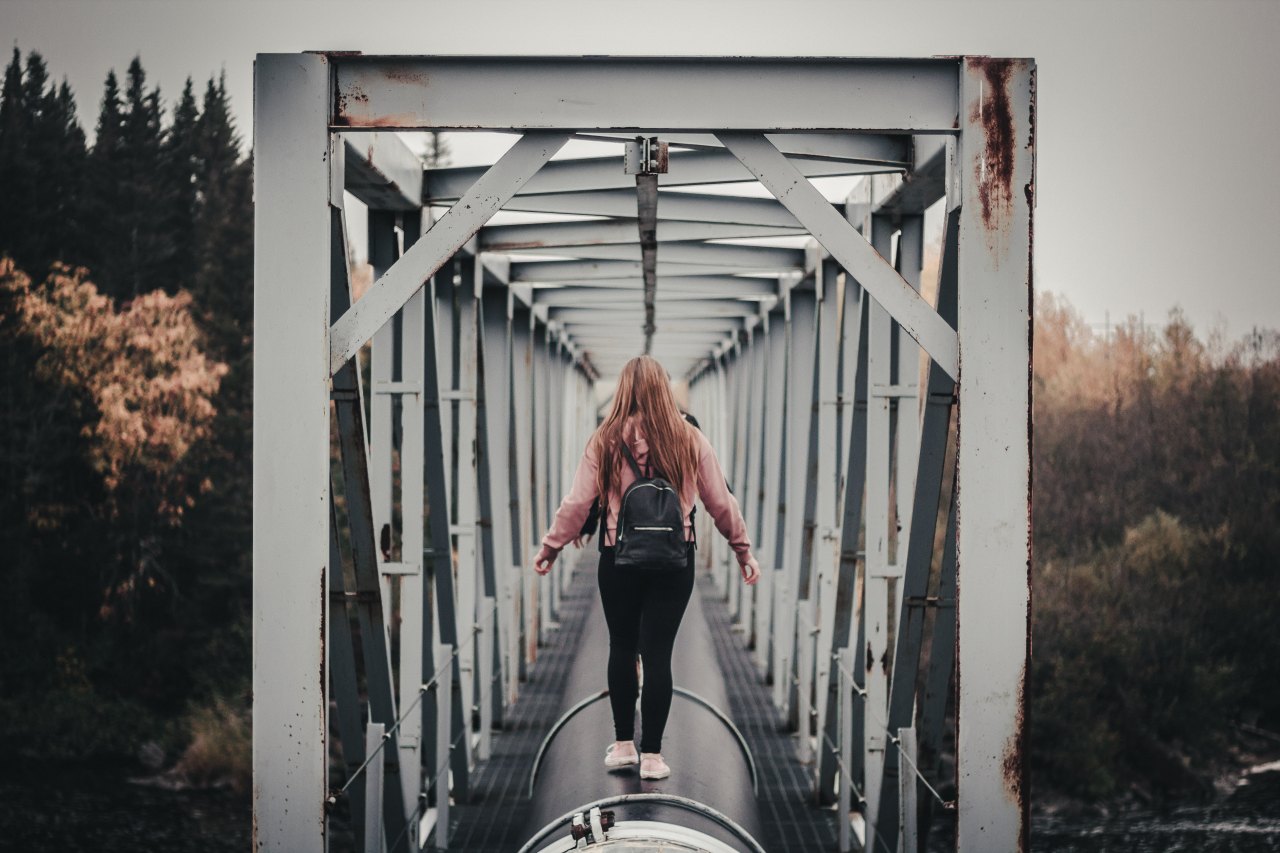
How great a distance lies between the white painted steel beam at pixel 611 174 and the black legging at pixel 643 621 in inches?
93.3

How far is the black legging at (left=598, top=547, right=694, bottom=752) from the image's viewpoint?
4457mm

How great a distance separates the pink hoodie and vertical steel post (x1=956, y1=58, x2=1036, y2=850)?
92 cm

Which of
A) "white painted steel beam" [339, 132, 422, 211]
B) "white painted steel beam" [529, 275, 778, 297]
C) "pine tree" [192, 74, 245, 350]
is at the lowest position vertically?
"white painted steel beam" [339, 132, 422, 211]

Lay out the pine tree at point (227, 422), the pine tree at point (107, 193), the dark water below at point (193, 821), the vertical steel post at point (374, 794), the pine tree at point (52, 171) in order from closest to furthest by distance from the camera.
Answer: the vertical steel post at point (374, 794)
the dark water below at point (193, 821)
the pine tree at point (227, 422)
the pine tree at point (52, 171)
the pine tree at point (107, 193)

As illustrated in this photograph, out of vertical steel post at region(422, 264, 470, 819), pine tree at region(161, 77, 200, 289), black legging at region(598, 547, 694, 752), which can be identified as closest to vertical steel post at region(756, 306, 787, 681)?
Answer: vertical steel post at region(422, 264, 470, 819)

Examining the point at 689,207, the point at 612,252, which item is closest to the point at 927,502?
the point at 689,207

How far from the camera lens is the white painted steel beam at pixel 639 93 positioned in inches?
158

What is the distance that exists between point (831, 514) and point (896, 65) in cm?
476

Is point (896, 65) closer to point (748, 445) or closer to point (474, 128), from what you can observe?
point (474, 128)

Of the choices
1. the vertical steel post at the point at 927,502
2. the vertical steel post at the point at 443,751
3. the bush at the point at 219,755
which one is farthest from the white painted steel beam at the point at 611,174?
the bush at the point at 219,755

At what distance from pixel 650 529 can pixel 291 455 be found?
1.22 meters

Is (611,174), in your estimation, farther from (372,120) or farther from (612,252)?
(372,120)

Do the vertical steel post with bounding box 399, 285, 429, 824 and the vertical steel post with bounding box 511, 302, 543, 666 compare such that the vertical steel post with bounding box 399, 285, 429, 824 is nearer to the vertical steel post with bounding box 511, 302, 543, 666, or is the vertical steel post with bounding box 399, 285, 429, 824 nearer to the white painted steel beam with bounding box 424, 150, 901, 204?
the white painted steel beam with bounding box 424, 150, 901, 204

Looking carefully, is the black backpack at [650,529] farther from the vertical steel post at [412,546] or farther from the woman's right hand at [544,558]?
the vertical steel post at [412,546]
